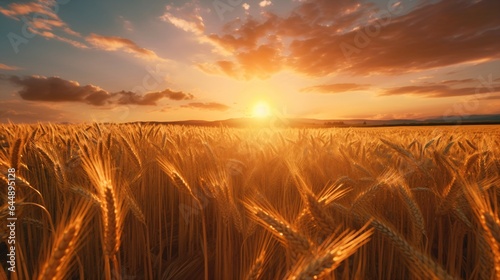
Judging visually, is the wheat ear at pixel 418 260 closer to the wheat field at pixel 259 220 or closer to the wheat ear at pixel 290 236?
the wheat field at pixel 259 220

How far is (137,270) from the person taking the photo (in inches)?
68.9

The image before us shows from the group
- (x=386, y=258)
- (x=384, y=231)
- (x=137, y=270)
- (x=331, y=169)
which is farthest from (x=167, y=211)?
(x=384, y=231)

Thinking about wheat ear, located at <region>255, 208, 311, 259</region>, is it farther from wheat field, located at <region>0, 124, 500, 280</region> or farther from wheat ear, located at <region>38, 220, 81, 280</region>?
wheat ear, located at <region>38, 220, 81, 280</region>

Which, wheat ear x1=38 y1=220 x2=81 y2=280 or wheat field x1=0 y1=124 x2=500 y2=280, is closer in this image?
wheat ear x1=38 y1=220 x2=81 y2=280

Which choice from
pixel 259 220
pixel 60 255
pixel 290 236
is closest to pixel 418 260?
pixel 290 236

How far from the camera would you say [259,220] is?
938mm

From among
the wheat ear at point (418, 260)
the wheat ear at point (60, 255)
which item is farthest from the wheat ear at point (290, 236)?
the wheat ear at point (60, 255)

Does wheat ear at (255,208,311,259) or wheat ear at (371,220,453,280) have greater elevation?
wheat ear at (255,208,311,259)

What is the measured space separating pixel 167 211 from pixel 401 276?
203 centimetres

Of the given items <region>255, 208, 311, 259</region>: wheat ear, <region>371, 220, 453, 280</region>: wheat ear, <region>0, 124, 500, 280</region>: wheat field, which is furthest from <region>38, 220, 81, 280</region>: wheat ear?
<region>371, 220, 453, 280</region>: wheat ear

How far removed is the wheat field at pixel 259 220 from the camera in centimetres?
89

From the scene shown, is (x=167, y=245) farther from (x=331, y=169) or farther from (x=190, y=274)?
(x=331, y=169)

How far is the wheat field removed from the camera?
89cm

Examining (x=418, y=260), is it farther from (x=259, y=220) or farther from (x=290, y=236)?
(x=259, y=220)
